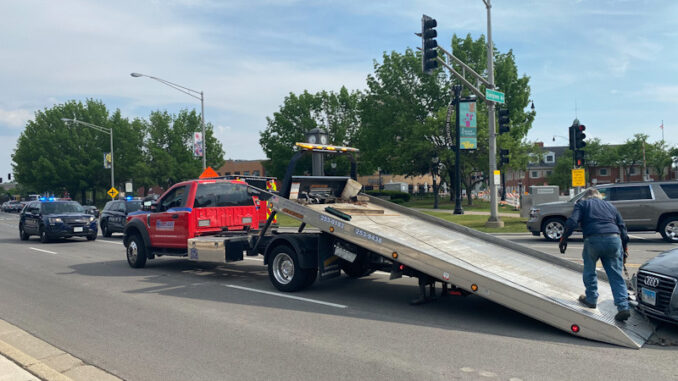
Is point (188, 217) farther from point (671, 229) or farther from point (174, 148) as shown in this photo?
point (174, 148)

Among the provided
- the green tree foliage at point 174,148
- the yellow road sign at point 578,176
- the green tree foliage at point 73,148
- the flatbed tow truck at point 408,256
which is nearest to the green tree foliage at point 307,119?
the green tree foliage at point 174,148

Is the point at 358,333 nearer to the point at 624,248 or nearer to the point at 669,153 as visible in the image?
the point at 624,248

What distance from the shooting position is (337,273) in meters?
8.34

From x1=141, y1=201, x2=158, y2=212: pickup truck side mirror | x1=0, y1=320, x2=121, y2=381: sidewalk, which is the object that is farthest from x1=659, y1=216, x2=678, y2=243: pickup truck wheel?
x1=0, y1=320, x2=121, y2=381: sidewalk

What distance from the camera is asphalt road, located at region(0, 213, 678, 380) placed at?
4801 mm

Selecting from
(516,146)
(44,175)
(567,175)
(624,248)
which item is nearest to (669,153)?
(567,175)

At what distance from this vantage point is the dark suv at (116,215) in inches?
855

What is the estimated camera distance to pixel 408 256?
6637mm

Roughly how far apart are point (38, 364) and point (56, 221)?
622 inches

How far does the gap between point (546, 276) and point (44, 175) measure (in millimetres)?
68546

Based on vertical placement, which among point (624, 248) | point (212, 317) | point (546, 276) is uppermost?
point (624, 248)

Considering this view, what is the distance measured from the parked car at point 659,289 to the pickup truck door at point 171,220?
7.92m

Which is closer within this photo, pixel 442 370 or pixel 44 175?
pixel 442 370

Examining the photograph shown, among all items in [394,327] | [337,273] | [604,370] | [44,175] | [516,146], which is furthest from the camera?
[44,175]
